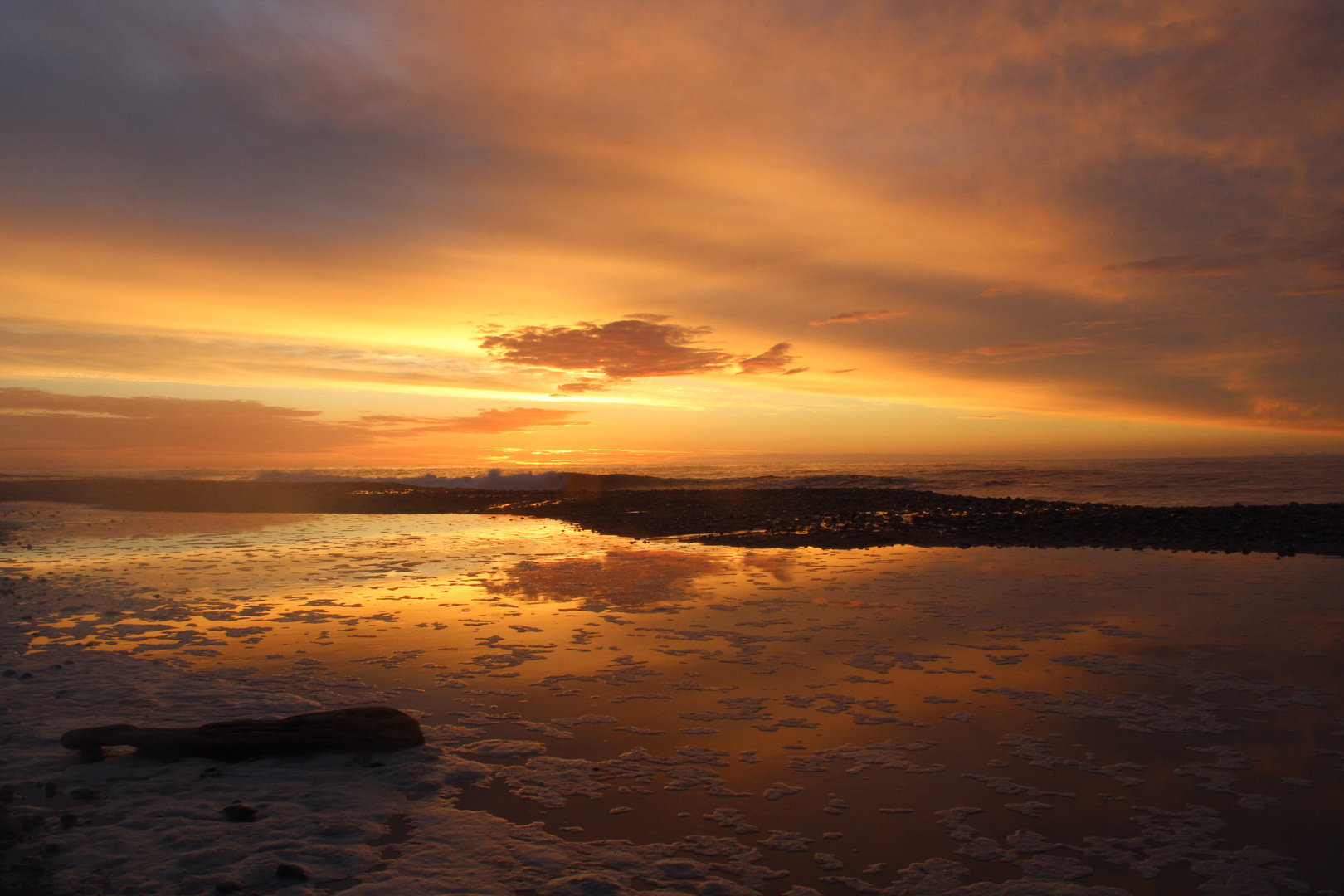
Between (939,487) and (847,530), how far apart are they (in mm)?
25363

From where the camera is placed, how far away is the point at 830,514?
81.9 ft

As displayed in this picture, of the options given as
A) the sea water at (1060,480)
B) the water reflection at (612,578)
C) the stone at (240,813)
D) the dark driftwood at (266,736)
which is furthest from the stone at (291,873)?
the sea water at (1060,480)

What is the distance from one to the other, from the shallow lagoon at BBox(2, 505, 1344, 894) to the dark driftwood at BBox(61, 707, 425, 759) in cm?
46

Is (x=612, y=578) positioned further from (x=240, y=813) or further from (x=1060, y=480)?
(x=1060, y=480)

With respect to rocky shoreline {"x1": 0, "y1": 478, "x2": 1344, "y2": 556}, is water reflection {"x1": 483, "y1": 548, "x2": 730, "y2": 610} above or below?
below

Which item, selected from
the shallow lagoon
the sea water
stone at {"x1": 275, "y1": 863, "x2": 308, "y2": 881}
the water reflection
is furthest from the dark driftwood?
the sea water

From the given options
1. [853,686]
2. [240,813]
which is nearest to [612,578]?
[853,686]

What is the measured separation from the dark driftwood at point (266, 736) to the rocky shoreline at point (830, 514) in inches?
516

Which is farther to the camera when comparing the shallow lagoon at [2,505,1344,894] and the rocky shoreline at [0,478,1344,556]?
the rocky shoreline at [0,478,1344,556]

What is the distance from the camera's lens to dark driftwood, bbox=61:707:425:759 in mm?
5500

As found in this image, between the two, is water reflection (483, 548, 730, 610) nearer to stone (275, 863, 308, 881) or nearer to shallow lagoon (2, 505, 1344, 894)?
shallow lagoon (2, 505, 1344, 894)

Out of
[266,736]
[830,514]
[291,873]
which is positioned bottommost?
[291,873]

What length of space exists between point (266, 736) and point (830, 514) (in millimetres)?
21278

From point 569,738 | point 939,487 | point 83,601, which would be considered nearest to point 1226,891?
point 569,738
